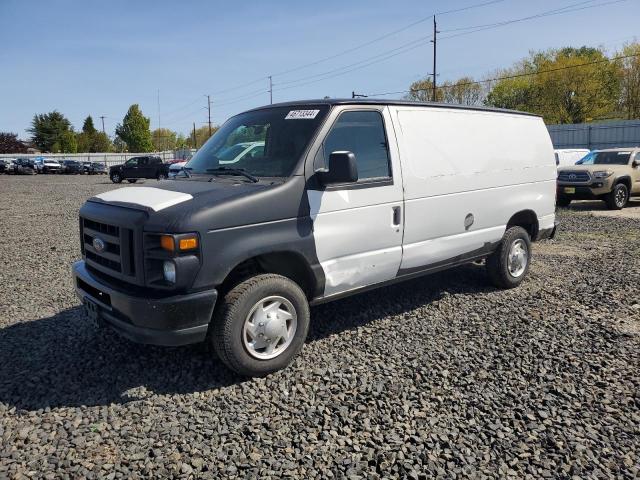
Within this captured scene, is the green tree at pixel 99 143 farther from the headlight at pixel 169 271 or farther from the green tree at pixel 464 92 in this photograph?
the headlight at pixel 169 271

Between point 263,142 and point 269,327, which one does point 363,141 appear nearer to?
point 263,142

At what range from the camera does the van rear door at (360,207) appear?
416 cm

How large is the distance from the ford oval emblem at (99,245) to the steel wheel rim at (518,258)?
14.7 ft

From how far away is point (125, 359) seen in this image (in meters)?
4.27

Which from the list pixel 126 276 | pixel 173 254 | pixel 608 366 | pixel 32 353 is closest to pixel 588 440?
pixel 608 366

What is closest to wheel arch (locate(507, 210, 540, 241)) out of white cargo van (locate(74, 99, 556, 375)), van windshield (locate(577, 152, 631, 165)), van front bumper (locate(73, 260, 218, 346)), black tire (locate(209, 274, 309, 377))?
white cargo van (locate(74, 99, 556, 375))

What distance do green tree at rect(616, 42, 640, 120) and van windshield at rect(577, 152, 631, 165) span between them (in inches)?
1843

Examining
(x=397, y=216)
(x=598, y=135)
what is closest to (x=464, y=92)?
(x=598, y=135)

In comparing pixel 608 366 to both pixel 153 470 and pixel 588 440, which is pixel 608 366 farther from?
pixel 153 470

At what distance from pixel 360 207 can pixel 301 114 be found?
3.21 ft

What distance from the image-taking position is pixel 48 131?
88.5m

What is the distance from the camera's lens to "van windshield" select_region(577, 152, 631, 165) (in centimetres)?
1508

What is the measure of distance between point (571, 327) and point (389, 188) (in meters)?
2.25

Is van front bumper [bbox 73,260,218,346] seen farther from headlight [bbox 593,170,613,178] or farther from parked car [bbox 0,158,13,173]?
parked car [bbox 0,158,13,173]
